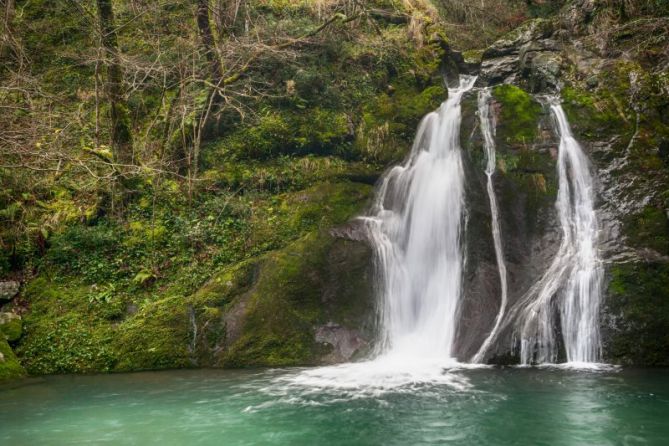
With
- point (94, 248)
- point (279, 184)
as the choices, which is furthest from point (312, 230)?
point (94, 248)

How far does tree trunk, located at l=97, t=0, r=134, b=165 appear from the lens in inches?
478

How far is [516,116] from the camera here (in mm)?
11609

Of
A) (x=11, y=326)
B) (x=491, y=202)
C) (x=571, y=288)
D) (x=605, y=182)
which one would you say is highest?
(x=605, y=182)

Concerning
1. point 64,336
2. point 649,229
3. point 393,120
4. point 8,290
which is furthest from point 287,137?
point 649,229

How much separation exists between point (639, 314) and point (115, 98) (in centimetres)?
1238

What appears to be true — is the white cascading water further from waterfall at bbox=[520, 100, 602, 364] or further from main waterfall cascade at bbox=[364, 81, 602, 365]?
waterfall at bbox=[520, 100, 602, 364]

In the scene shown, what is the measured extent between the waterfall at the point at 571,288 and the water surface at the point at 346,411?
25.9 inches

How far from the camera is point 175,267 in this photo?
35.2 feet

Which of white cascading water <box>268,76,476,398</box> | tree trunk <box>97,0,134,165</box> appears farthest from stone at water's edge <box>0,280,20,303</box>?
white cascading water <box>268,76,476,398</box>

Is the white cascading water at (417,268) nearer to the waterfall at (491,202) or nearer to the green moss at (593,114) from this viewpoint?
the waterfall at (491,202)

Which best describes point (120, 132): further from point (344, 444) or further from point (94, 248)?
point (344, 444)

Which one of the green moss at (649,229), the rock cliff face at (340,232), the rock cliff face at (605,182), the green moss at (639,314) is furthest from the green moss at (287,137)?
the green moss at (639,314)

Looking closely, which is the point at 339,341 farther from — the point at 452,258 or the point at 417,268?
the point at 452,258

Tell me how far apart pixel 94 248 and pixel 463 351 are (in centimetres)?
817
